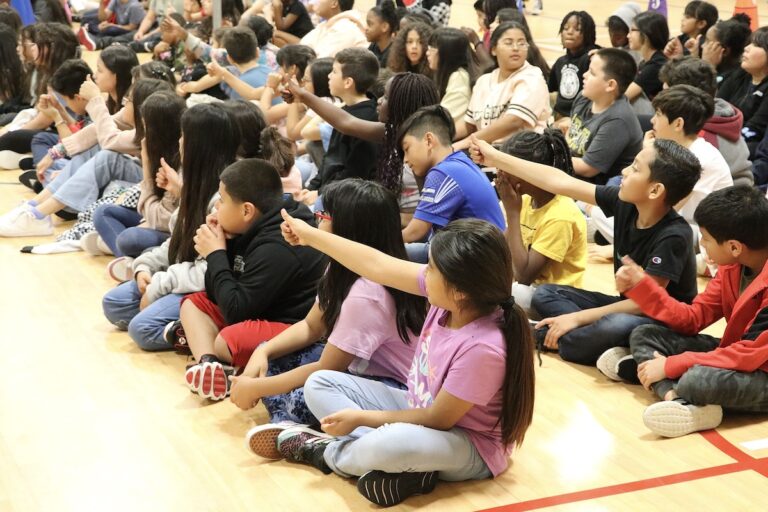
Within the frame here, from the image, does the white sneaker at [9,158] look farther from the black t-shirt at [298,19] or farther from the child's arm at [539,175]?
the child's arm at [539,175]

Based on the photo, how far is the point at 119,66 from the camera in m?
5.64

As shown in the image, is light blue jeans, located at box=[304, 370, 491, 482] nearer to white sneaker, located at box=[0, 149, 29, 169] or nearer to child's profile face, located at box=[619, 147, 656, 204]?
child's profile face, located at box=[619, 147, 656, 204]

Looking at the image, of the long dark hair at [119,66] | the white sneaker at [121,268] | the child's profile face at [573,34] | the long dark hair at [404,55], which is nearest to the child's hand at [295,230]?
the white sneaker at [121,268]

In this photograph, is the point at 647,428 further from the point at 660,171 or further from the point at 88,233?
the point at 88,233

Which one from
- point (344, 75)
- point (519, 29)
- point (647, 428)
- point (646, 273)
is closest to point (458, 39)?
point (519, 29)

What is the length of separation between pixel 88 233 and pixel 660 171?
2.72m

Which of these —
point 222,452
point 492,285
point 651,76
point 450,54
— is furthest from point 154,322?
point 651,76

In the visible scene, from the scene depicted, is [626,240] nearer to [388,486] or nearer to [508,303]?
[508,303]

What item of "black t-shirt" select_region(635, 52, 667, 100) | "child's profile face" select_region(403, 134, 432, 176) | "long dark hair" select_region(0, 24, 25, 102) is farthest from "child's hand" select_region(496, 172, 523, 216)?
"long dark hair" select_region(0, 24, 25, 102)

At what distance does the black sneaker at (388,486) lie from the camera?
2.66 meters

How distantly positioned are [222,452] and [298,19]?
6.46m

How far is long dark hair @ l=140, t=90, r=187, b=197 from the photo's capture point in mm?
4270

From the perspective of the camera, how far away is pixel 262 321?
3400 mm

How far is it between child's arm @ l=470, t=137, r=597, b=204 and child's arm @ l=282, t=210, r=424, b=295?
3.33ft
